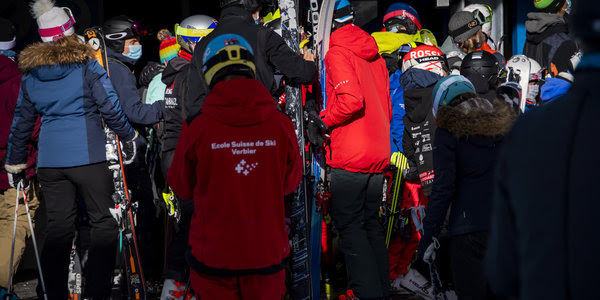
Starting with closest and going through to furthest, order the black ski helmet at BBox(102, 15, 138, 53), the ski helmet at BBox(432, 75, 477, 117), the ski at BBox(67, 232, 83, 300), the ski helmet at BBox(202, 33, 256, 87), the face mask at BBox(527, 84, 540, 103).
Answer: the ski helmet at BBox(202, 33, 256, 87) → the ski helmet at BBox(432, 75, 477, 117) → the ski at BBox(67, 232, 83, 300) → the face mask at BBox(527, 84, 540, 103) → the black ski helmet at BBox(102, 15, 138, 53)

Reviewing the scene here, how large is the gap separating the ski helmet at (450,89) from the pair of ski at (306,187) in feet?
3.29

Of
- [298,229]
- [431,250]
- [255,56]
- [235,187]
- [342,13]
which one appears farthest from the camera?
[342,13]

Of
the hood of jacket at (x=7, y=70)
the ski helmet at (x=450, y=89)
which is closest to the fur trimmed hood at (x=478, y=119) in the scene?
the ski helmet at (x=450, y=89)

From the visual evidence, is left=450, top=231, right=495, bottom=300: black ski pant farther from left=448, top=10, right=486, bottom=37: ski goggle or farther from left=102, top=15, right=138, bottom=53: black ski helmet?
left=102, top=15, right=138, bottom=53: black ski helmet

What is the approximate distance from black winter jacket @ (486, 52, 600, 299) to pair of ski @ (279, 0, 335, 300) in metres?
2.76

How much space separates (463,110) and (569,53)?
295cm

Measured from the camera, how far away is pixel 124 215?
4.43m

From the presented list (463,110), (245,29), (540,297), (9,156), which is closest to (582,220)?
(540,297)

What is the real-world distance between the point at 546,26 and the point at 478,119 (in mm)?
3494

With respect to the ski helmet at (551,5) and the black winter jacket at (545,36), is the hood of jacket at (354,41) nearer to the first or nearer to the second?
the black winter jacket at (545,36)

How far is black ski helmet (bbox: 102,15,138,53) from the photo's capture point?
5336 millimetres

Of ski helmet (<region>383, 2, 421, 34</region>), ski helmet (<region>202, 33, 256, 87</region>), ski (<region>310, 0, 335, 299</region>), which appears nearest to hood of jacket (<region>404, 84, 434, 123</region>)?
ski (<region>310, 0, 335, 299</region>)

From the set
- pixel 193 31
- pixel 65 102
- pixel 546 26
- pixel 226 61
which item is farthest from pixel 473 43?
pixel 65 102

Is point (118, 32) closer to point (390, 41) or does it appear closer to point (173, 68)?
point (173, 68)
